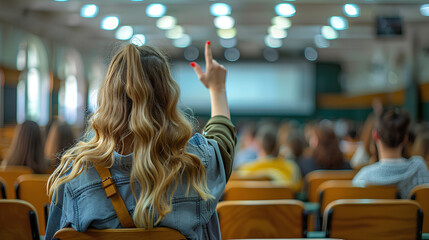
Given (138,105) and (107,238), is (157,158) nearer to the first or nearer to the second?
(138,105)

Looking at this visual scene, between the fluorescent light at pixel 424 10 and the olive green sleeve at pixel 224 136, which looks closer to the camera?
the olive green sleeve at pixel 224 136

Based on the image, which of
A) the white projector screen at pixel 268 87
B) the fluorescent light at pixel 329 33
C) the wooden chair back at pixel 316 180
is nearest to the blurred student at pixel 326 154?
the wooden chair back at pixel 316 180

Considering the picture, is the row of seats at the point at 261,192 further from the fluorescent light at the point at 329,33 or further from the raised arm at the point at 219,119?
the fluorescent light at the point at 329,33

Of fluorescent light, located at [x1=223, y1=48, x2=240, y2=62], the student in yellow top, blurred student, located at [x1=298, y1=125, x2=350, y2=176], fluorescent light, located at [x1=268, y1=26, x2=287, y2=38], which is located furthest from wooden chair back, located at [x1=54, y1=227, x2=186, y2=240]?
fluorescent light, located at [x1=223, y1=48, x2=240, y2=62]

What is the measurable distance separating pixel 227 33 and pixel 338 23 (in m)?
4.28

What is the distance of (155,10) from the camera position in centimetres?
1362

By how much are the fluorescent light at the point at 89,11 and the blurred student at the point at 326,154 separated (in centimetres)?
901

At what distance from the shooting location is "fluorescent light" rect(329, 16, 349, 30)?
49.7 feet

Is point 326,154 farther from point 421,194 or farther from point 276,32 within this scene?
point 276,32

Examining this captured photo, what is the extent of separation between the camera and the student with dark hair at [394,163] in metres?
3.09

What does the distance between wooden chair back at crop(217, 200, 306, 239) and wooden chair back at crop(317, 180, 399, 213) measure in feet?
2.31

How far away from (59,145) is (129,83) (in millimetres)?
3441

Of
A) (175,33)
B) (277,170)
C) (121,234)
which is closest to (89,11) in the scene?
(175,33)

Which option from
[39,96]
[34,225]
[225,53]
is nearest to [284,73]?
[225,53]
